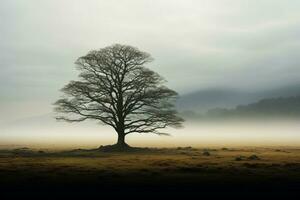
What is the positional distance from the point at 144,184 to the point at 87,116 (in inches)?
1758

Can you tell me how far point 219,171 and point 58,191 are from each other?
16640 millimetres

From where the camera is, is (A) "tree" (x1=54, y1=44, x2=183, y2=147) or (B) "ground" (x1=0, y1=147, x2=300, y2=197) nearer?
(B) "ground" (x1=0, y1=147, x2=300, y2=197)

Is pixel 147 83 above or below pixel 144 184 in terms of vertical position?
above

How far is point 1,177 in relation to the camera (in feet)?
108

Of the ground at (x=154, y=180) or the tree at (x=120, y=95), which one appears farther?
the tree at (x=120, y=95)

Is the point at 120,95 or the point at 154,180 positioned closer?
the point at 154,180

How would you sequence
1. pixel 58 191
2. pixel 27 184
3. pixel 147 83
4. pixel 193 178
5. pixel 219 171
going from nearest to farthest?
pixel 58 191 → pixel 27 184 → pixel 193 178 → pixel 219 171 → pixel 147 83

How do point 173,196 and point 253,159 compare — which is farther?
point 253,159

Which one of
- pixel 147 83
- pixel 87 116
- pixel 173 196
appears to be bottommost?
pixel 173 196

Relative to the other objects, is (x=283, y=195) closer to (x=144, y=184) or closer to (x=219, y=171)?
(x=144, y=184)

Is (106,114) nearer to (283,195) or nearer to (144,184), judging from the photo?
(144,184)

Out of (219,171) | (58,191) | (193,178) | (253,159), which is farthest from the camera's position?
(253,159)

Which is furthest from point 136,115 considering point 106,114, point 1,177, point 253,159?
point 1,177

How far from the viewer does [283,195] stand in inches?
951
